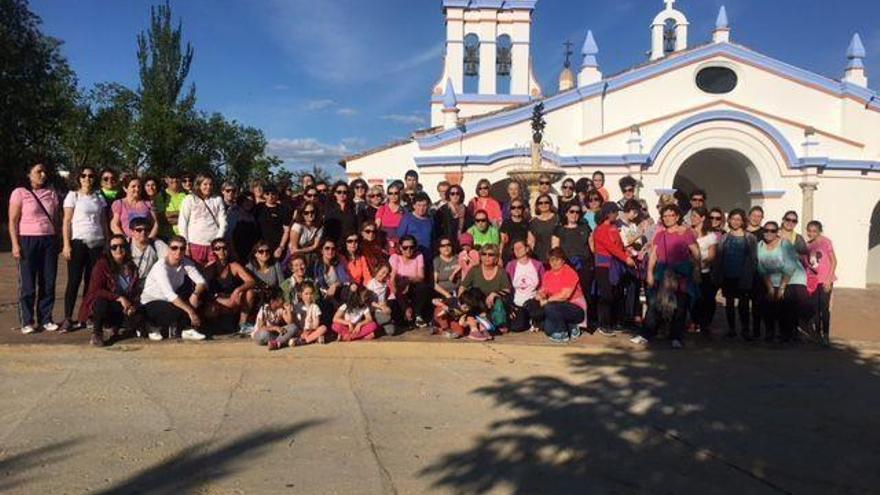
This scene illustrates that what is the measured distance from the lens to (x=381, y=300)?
7.62m

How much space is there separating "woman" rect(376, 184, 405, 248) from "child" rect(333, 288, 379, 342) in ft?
4.00

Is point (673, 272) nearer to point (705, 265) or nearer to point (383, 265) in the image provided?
point (705, 265)

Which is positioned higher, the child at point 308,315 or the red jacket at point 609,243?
the red jacket at point 609,243

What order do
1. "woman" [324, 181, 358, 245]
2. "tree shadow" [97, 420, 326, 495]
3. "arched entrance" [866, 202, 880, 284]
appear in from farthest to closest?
1. "arched entrance" [866, 202, 880, 284]
2. "woman" [324, 181, 358, 245]
3. "tree shadow" [97, 420, 326, 495]

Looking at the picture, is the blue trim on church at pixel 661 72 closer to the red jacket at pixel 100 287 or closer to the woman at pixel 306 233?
the woman at pixel 306 233

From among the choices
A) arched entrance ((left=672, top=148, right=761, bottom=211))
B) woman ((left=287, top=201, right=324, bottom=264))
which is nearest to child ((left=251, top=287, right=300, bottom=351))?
woman ((left=287, top=201, right=324, bottom=264))

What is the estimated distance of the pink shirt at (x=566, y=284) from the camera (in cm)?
769

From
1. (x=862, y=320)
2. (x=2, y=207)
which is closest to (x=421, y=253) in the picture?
(x=862, y=320)

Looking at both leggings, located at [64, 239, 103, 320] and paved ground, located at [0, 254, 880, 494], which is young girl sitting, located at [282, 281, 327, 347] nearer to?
paved ground, located at [0, 254, 880, 494]

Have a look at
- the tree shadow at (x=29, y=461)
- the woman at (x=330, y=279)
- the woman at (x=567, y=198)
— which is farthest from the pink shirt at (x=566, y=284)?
the tree shadow at (x=29, y=461)

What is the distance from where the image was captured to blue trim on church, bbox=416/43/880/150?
687 inches

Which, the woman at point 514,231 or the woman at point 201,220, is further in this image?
the woman at point 514,231

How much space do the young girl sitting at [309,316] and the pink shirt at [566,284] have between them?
2614 millimetres

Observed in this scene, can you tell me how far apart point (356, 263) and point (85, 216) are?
289 centimetres
